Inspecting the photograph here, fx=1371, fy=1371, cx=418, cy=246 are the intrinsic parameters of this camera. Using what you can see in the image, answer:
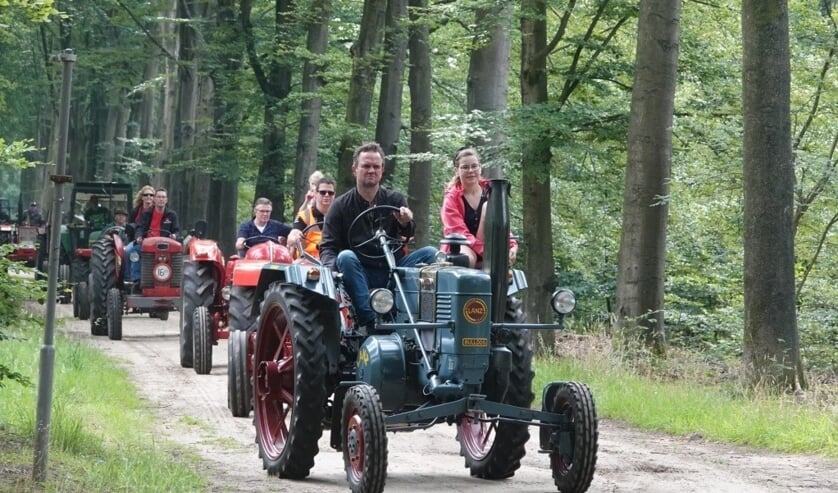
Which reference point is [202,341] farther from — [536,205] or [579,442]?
[579,442]

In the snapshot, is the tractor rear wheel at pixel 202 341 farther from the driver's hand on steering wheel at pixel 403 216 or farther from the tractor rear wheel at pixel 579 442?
the tractor rear wheel at pixel 579 442

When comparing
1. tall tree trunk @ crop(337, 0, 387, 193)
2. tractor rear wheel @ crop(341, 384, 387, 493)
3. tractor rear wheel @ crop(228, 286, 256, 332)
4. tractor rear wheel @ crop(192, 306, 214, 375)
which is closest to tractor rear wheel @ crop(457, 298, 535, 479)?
tractor rear wheel @ crop(341, 384, 387, 493)

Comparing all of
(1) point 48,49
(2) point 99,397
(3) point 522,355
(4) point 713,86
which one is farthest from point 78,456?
(1) point 48,49

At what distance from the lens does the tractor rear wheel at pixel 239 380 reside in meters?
12.4

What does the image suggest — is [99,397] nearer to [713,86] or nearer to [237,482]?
[237,482]

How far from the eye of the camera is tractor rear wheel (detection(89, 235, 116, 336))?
2162cm

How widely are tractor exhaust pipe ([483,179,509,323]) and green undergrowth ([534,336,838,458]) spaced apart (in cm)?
349

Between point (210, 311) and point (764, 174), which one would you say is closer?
point (764, 174)

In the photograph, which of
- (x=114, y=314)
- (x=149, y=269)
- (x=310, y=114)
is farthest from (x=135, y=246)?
(x=310, y=114)

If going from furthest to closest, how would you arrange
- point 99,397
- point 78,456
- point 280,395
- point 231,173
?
point 231,173 → point 99,397 → point 280,395 → point 78,456

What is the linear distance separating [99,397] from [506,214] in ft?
20.1

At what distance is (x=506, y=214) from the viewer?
8492mm

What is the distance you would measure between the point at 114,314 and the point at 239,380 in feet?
30.8

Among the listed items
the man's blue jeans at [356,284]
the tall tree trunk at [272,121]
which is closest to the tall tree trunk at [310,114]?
the tall tree trunk at [272,121]
